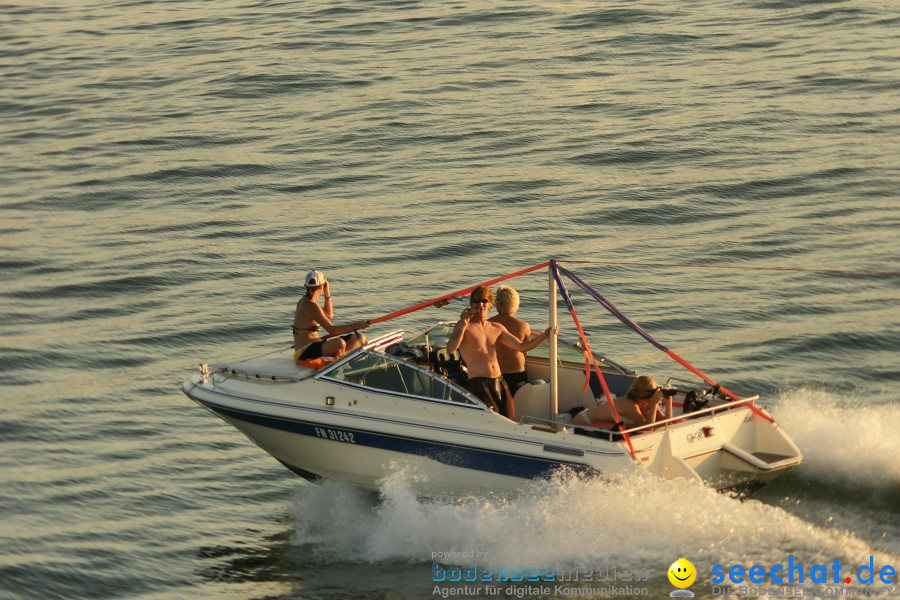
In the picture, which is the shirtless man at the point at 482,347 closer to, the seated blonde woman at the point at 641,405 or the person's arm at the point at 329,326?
the seated blonde woman at the point at 641,405

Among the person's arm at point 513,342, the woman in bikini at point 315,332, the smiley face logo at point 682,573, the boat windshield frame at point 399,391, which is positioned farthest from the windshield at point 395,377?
the smiley face logo at point 682,573

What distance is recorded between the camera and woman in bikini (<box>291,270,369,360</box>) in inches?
554

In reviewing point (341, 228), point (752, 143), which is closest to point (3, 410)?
point (341, 228)

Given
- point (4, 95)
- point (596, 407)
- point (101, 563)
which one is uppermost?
point (4, 95)

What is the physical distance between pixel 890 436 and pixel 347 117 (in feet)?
50.9

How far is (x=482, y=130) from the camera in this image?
85.4 ft

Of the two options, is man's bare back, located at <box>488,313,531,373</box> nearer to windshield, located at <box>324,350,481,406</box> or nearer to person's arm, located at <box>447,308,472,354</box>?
person's arm, located at <box>447,308,472,354</box>

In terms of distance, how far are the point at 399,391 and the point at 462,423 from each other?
28.6 inches

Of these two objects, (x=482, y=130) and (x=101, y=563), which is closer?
(x=101, y=563)

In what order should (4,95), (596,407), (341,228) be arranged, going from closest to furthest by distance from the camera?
1. (596,407)
2. (341,228)
3. (4,95)

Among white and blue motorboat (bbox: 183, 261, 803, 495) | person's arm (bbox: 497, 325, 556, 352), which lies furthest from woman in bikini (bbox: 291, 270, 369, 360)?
person's arm (bbox: 497, 325, 556, 352)

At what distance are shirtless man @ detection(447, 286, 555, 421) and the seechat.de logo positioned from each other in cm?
209

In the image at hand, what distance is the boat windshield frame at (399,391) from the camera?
1313cm

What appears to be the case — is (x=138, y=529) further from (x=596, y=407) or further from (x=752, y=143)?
(x=752, y=143)
